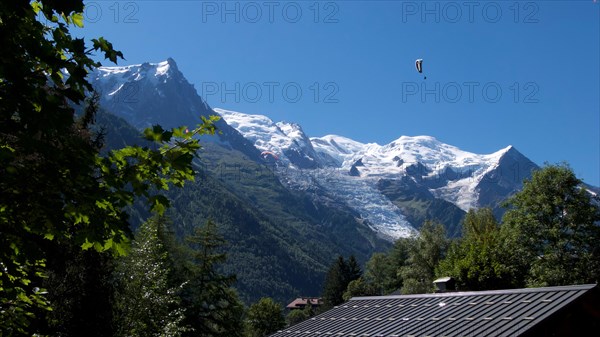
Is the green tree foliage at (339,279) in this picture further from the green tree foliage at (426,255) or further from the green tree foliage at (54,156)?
the green tree foliage at (54,156)

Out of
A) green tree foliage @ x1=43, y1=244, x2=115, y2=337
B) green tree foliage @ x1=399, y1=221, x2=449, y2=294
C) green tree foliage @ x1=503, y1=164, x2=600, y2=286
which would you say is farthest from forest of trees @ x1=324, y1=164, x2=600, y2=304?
green tree foliage @ x1=43, y1=244, x2=115, y2=337

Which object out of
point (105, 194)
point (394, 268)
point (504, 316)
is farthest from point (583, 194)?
point (394, 268)

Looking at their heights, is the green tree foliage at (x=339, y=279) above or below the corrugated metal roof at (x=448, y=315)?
below

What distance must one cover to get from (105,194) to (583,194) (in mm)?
42385

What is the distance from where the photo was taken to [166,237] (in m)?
45.7

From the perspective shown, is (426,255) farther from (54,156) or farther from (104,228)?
(54,156)

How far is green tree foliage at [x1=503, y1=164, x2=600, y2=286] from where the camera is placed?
38.1 meters

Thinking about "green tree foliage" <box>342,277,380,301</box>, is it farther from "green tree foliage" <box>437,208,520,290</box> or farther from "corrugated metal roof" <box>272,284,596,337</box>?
"corrugated metal roof" <box>272,284,596,337</box>

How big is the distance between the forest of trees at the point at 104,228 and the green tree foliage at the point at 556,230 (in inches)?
3.9

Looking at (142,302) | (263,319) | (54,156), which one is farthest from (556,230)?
(263,319)

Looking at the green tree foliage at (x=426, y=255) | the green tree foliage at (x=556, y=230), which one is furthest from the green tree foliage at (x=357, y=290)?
the green tree foliage at (x=556, y=230)

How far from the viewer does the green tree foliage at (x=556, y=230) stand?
1500 inches

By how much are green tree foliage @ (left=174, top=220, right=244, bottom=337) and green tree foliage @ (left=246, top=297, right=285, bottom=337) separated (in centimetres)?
4127

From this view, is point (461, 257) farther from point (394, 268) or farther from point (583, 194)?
point (394, 268)
